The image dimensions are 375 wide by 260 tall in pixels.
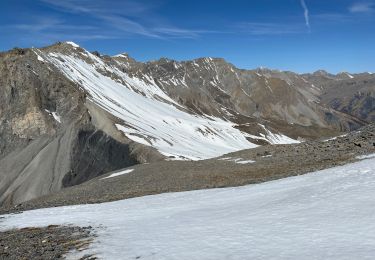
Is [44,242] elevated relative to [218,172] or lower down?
lower down

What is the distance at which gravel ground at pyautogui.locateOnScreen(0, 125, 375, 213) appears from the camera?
29625mm

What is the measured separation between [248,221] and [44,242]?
305 inches

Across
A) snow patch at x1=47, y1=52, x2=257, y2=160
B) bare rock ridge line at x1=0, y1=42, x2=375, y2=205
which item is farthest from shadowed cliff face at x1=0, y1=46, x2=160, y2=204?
snow patch at x1=47, y1=52, x2=257, y2=160

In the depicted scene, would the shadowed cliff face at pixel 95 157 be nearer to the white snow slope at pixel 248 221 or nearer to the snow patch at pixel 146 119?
the snow patch at pixel 146 119

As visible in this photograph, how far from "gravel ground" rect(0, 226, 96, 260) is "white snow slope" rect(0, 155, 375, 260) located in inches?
29.9

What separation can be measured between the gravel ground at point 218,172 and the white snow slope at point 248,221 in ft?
14.8

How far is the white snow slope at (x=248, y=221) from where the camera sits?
495 inches

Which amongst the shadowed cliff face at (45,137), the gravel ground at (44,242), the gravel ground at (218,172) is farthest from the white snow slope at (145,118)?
the gravel ground at (44,242)

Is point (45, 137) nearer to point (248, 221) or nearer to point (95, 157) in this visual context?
point (95, 157)

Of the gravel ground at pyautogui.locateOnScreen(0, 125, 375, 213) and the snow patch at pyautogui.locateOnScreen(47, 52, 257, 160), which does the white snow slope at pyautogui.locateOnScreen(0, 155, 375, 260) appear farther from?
the snow patch at pyautogui.locateOnScreen(47, 52, 257, 160)

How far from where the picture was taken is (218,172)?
35469 mm

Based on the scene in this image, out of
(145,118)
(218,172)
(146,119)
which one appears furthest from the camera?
(145,118)

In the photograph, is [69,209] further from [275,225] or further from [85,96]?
[85,96]

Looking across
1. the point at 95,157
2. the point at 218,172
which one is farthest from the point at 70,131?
the point at 218,172
